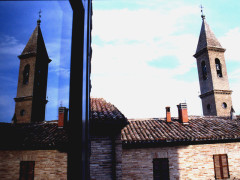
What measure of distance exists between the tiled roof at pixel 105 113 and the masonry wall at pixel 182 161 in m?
2.53

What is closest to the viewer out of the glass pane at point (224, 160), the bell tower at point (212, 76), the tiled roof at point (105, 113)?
the tiled roof at point (105, 113)

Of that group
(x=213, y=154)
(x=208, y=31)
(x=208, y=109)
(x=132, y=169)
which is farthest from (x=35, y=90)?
(x=208, y=31)

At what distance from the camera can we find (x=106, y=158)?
7133mm

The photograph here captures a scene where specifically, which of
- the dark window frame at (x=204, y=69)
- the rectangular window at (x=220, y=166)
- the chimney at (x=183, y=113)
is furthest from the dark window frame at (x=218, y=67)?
the rectangular window at (x=220, y=166)

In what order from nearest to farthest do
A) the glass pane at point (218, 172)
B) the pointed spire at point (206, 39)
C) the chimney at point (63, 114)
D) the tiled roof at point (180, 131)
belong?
1. the chimney at point (63, 114)
2. the tiled roof at point (180, 131)
3. the glass pane at point (218, 172)
4. the pointed spire at point (206, 39)

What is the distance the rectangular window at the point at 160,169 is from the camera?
9875 millimetres

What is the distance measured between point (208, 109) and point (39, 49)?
69.1ft

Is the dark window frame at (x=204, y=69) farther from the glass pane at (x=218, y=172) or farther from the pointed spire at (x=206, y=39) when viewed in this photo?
the glass pane at (x=218, y=172)

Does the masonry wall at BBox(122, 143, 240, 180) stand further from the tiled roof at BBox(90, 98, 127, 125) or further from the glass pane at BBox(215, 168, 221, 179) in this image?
the tiled roof at BBox(90, 98, 127, 125)

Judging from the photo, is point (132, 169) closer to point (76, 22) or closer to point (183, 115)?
point (183, 115)

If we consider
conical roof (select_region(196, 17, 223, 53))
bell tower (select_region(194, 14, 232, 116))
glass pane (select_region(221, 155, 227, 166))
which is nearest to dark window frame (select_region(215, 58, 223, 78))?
bell tower (select_region(194, 14, 232, 116))

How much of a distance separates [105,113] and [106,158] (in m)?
1.92

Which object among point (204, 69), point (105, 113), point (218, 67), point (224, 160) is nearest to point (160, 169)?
point (224, 160)

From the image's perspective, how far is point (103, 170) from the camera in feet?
22.8
